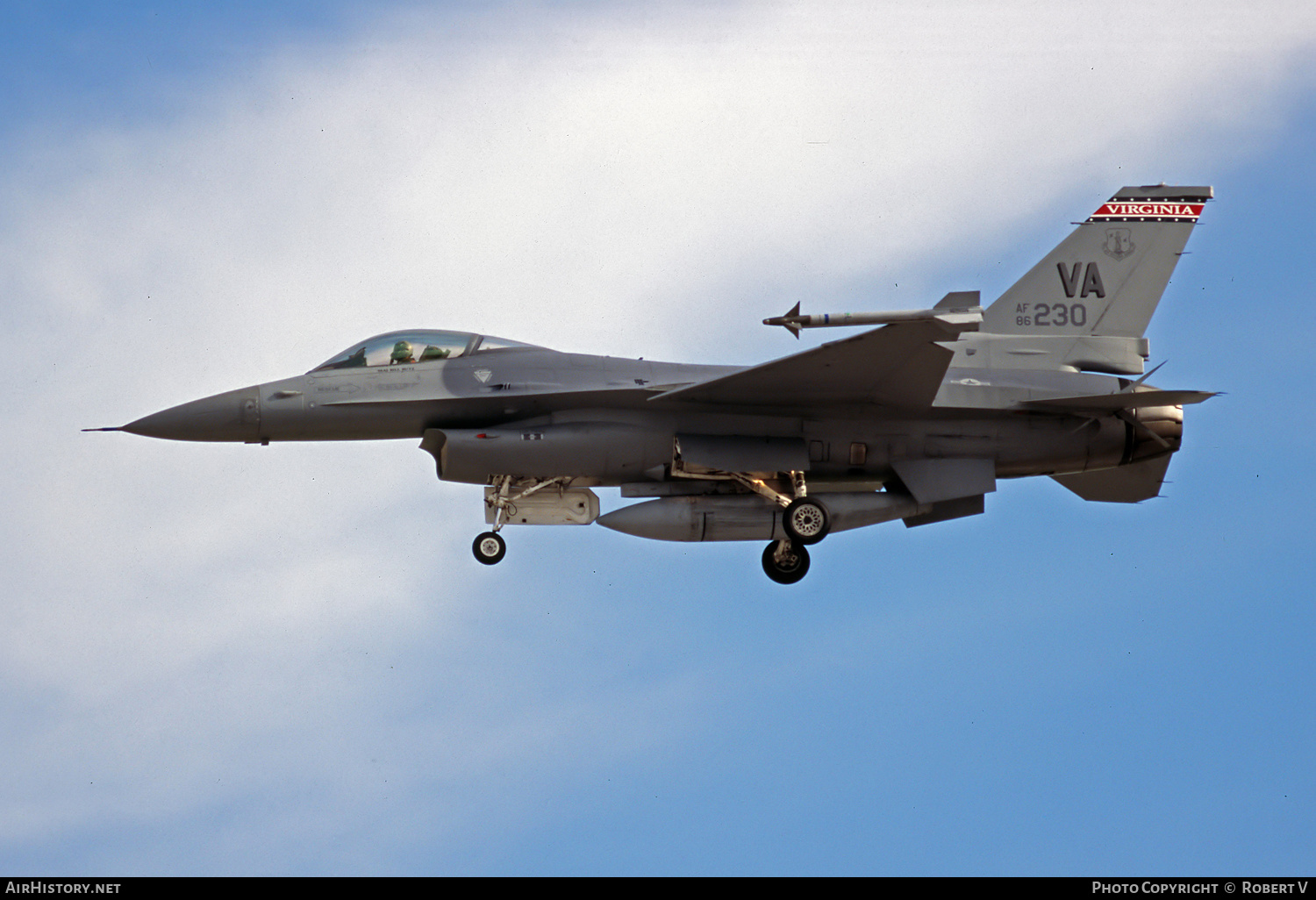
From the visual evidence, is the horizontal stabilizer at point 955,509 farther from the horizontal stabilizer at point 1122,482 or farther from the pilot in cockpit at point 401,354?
the pilot in cockpit at point 401,354

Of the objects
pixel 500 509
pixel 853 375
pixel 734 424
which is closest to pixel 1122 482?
pixel 853 375

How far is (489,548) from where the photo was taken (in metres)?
18.5

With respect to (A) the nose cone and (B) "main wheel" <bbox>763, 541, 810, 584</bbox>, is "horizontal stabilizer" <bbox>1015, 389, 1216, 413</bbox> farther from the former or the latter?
(A) the nose cone

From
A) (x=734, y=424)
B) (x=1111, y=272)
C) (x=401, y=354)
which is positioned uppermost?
(x=1111, y=272)

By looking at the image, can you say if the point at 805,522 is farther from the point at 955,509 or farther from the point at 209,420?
the point at 209,420

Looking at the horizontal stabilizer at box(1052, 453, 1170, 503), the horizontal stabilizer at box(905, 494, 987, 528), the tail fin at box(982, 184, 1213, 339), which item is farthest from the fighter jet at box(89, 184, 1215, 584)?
the horizontal stabilizer at box(1052, 453, 1170, 503)

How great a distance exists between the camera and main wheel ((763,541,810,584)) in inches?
777

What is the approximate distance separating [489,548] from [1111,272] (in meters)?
9.64

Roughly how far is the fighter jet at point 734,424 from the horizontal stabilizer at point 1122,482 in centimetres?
55

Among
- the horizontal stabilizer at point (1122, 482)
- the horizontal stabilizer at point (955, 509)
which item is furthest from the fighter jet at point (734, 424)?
the horizontal stabilizer at point (1122, 482)

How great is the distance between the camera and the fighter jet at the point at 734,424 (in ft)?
60.0
